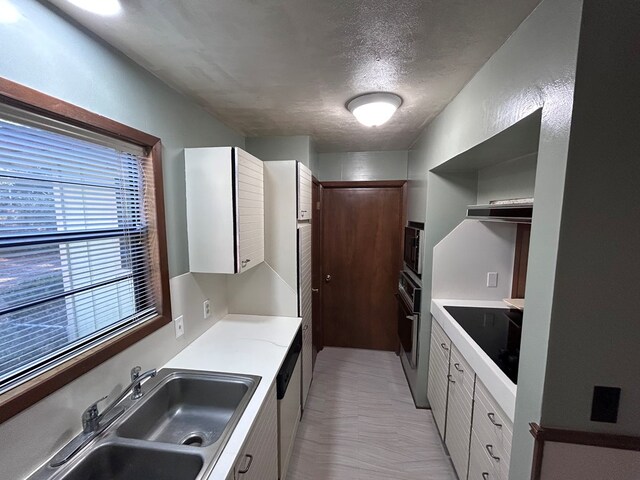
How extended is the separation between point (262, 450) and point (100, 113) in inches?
62.1

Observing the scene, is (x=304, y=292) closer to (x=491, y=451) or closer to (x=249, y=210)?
(x=249, y=210)

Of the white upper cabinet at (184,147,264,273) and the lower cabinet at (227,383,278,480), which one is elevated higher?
the white upper cabinet at (184,147,264,273)

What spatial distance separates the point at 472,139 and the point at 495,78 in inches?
11.4

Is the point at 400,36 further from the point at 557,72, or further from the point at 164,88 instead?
the point at 164,88

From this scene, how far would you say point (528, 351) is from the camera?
988 millimetres

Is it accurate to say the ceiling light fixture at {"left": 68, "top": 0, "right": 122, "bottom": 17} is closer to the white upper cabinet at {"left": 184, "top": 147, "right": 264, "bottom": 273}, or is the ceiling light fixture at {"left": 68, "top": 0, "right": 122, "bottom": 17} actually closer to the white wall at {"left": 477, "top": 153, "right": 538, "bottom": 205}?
the white upper cabinet at {"left": 184, "top": 147, "right": 264, "bottom": 273}

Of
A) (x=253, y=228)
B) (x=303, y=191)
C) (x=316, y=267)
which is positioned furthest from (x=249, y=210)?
(x=316, y=267)

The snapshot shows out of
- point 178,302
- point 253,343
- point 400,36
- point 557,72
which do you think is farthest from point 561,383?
point 178,302

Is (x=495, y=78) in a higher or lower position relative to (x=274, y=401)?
higher

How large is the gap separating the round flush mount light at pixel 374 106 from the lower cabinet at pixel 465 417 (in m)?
1.52

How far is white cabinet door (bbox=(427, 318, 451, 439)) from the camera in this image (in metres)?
1.90

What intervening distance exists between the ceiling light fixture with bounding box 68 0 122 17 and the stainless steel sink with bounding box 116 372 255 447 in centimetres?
151

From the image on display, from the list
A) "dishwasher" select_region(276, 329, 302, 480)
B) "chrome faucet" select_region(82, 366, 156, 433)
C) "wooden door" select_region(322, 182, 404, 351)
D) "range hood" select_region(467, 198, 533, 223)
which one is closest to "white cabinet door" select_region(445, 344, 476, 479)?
"range hood" select_region(467, 198, 533, 223)

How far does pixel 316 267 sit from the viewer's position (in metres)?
2.94
